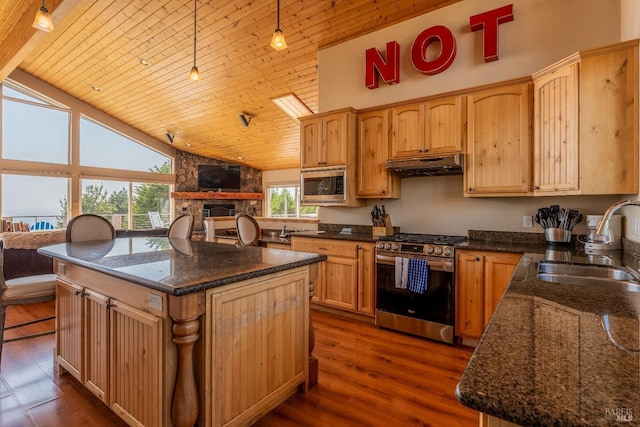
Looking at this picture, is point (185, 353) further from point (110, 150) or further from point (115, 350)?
point (110, 150)

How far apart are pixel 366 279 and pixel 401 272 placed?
0.46 meters

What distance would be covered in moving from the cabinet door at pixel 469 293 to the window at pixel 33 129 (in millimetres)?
8318

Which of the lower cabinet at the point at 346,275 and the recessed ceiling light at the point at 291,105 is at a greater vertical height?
the recessed ceiling light at the point at 291,105

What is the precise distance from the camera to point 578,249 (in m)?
2.60

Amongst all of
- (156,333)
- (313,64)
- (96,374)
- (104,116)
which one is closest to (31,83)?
(104,116)

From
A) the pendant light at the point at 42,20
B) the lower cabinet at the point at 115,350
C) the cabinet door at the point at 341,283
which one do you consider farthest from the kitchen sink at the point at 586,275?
the pendant light at the point at 42,20

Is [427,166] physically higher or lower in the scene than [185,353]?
higher

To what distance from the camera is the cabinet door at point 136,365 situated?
1.52 m

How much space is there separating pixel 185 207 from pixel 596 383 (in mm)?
9752

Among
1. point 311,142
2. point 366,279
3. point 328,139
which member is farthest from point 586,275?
point 311,142

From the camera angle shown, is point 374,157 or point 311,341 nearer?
point 311,341

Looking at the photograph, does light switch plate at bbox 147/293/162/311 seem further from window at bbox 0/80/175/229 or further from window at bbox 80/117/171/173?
window at bbox 80/117/171/173

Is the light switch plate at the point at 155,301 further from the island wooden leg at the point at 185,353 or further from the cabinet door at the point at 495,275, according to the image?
the cabinet door at the point at 495,275

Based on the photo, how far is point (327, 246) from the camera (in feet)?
12.1
